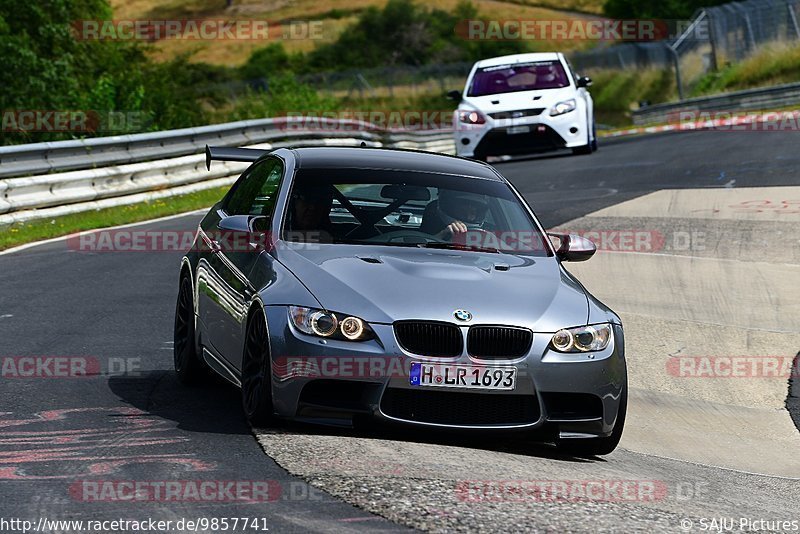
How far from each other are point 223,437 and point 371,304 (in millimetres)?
937

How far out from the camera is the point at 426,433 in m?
7.08

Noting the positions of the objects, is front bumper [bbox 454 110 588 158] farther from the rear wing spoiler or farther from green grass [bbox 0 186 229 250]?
the rear wing spoiler

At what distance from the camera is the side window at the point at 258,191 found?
8.23m

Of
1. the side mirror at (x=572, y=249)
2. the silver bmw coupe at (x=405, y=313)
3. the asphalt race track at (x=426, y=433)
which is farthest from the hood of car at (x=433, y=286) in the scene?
the asphalt race track at (x=426, y=433)

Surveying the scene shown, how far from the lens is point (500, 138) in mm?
23875

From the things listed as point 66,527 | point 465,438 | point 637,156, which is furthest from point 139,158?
point 66,527

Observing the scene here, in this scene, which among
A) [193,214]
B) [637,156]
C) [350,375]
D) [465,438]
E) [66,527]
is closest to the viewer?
[66,527]

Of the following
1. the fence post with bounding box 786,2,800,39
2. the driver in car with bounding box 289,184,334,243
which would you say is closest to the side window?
the driver in car with bounding box 289,184,334,243

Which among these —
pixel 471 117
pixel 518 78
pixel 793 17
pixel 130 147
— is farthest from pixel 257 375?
pixel 793 17

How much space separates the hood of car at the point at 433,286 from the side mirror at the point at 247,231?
0.23 m

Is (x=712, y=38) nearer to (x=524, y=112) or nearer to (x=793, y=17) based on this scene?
(x=793, y=17)

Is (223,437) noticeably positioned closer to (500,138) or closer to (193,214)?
(193,214)

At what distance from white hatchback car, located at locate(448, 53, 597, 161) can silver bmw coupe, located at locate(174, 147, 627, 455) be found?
15.6 metres

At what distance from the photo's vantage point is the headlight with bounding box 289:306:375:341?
21.8ft
